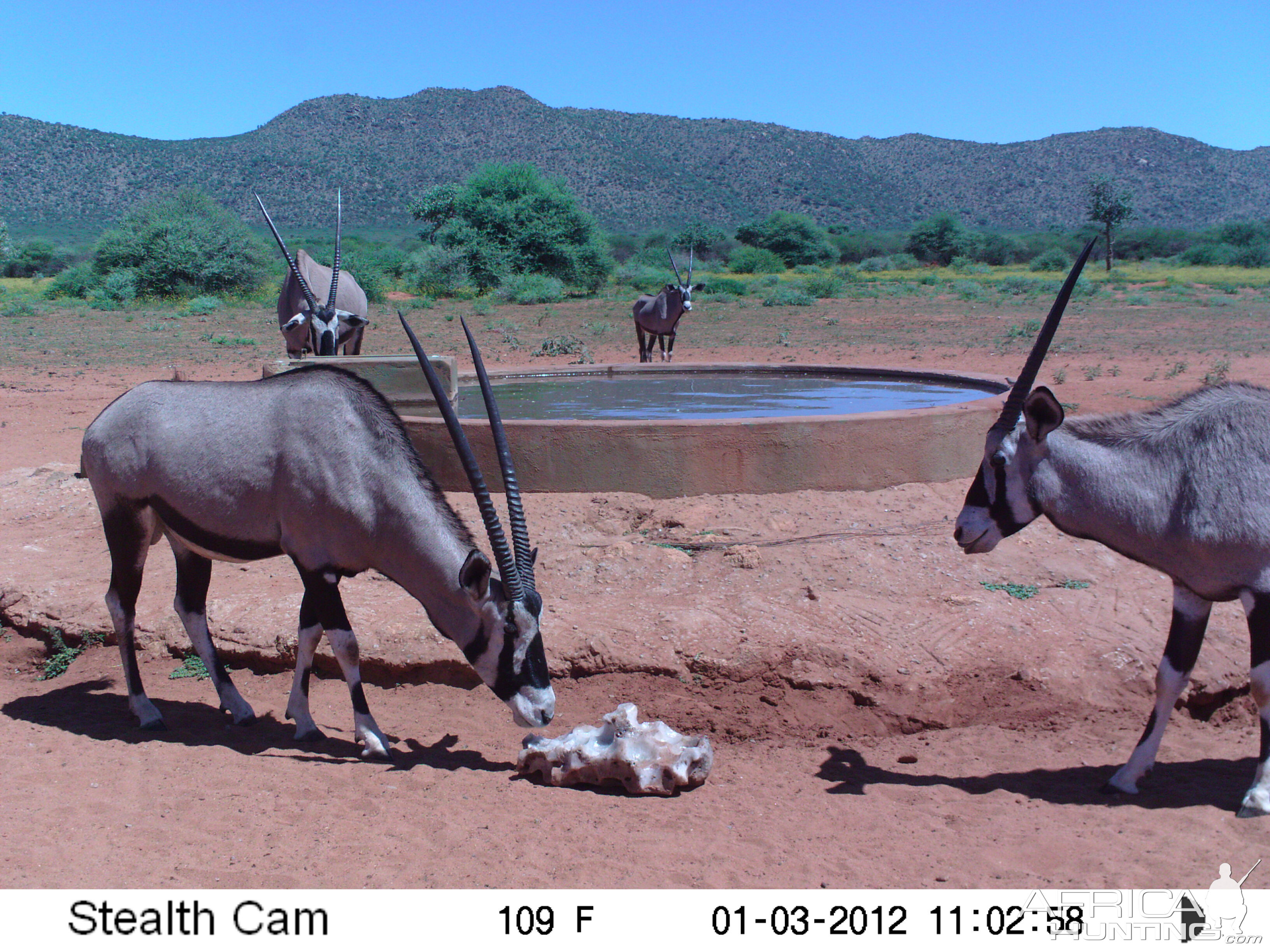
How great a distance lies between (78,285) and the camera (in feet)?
116

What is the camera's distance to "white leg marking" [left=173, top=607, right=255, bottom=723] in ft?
15.5

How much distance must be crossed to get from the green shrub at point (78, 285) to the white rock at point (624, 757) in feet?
116

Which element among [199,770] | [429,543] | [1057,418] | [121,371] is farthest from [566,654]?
[121,371]

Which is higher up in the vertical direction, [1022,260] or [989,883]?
[1022,260]

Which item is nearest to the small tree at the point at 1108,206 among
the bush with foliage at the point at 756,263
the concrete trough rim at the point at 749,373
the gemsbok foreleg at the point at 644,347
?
the bush with foliage at the point at 756,263

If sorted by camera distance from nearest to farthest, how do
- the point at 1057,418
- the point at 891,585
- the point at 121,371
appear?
the point at 1057,418 → the point at 891,585 → the point at 121,371

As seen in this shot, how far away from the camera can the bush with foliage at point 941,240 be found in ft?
181

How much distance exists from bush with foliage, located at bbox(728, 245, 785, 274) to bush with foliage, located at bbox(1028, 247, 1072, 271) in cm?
1141

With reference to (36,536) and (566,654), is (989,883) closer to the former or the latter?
(566,654)

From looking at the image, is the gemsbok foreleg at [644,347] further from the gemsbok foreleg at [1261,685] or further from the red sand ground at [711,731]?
the gemsbok foreleg at [1261,685]

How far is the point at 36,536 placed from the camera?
7.19 m

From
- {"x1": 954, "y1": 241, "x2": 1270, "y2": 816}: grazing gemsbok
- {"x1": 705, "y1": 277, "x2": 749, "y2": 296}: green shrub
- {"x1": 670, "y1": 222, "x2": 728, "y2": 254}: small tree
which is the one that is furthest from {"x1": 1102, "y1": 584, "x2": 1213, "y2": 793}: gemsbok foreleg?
{"x1": 670, "y1": 222, "x2": 728, "y2": 254}: small tree

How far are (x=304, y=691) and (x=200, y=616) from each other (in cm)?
73

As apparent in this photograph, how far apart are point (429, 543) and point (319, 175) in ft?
289
